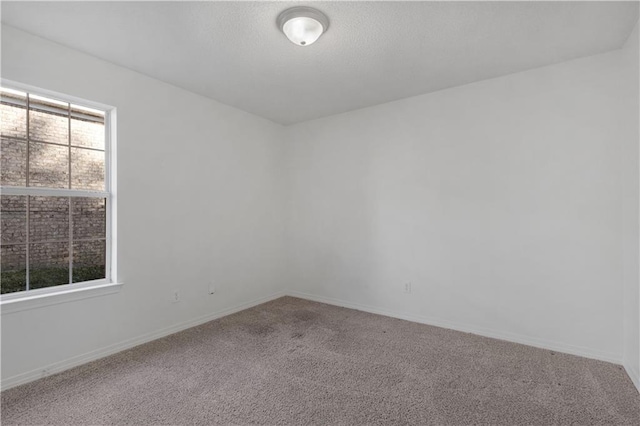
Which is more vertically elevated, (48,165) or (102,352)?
(48,165)

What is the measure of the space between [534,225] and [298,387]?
247 centimetres

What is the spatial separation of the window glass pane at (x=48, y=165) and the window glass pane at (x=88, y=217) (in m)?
0.19

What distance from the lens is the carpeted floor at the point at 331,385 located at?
188 cm

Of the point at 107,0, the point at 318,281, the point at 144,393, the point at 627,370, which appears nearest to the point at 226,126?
the point at 107,0

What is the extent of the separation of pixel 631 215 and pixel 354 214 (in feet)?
8.25

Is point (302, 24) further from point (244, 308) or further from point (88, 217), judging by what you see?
point (244, 308)

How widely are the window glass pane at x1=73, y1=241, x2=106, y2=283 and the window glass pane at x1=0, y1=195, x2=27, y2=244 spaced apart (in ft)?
1.20

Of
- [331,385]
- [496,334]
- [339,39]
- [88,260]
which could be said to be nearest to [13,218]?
[88,260]

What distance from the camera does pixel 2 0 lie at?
1957 millimetres

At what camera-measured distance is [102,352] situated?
8.67ft

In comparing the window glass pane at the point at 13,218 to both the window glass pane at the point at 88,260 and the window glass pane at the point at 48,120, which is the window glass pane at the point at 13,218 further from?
the window glass pane at the point at 48,120

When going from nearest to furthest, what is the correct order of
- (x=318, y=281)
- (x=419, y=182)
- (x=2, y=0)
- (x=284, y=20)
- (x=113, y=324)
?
(x=2, y=0), (x=284, y=20), (x=113, y=324), (x=419, y=182), (x=318, y=281)

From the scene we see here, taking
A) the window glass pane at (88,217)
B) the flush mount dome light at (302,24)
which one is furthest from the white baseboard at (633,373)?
the window glass pane at (88,217)

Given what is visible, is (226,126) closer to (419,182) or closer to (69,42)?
(69,42)
